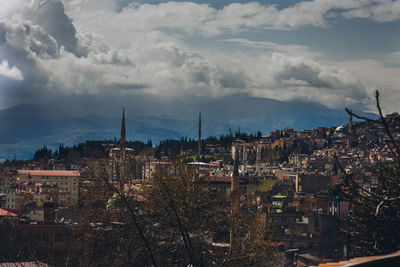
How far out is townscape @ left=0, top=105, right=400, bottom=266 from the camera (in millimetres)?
14641

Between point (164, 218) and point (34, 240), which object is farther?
point (34, 240)

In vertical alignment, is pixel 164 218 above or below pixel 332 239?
above

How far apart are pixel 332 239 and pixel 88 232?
17.7 m

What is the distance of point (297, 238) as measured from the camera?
2994 centimetres

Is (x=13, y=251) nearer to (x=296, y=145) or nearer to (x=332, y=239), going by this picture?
(x=332, y=239)

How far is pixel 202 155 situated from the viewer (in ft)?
337

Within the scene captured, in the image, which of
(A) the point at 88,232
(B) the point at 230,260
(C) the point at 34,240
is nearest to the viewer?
(B) the point at 230,260

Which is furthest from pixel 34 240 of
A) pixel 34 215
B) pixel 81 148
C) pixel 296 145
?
pixel 296 145

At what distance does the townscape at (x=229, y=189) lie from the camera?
14641mm

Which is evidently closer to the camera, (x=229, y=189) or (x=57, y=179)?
(x=229, y=189)

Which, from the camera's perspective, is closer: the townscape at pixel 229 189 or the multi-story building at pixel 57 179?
the townscape at pixel 229 189

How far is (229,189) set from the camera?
52875 mm

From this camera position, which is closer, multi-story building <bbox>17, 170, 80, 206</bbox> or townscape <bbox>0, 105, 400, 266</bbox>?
townscape <bbox>0, 105, 400, 266</bbox>

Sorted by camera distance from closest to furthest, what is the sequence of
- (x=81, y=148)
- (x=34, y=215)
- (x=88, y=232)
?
(x=88, y=232) → (x=34, y=215) → (x=81, y=148)
